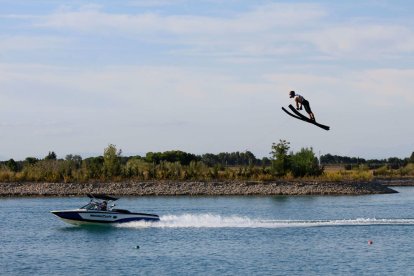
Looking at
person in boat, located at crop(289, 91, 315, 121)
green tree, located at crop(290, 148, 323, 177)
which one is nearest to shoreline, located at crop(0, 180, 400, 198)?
green tree, located at crop(290, 148, 323, 177)

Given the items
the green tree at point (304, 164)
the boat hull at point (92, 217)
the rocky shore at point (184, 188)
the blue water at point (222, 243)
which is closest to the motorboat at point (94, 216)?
the boat hull at point (92, 217)

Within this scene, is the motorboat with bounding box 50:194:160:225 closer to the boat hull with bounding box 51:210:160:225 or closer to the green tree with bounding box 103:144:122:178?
the boat hull with bounding box 51:210:160:225

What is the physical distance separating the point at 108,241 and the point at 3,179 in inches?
2221

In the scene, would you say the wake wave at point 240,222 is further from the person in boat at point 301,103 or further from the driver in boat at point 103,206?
the person in boat at point 301,103

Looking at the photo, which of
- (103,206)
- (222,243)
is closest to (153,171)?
(103,206)

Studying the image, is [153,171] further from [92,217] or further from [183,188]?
[92,217]

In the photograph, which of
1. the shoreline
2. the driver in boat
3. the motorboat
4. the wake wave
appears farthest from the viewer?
the shoreline

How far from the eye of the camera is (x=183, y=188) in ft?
374

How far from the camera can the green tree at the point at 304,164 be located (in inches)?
4857

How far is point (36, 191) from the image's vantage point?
111812mm

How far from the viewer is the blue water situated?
2030 inches

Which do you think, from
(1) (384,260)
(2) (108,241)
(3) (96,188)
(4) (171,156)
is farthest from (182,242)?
(4) (171,156)

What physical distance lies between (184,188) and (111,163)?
1246 centimetres

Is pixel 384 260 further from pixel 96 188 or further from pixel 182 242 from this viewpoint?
pixel 96 188
